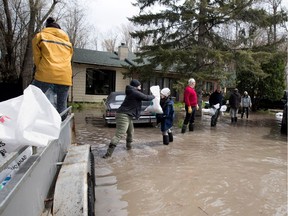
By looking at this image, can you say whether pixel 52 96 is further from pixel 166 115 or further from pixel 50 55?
pixel 166 115

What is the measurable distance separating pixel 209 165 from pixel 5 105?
15.9ft

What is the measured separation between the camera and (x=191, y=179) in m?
5.36

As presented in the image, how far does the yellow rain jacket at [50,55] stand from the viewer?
4.35 meters

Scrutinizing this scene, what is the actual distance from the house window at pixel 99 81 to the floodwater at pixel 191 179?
16.9 m

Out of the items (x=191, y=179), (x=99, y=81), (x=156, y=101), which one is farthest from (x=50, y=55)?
(x=99, y=81)

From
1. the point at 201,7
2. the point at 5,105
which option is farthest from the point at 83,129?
the point at 5,105

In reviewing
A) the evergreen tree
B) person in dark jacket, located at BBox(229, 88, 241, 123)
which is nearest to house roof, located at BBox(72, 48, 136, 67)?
the evergreen tree

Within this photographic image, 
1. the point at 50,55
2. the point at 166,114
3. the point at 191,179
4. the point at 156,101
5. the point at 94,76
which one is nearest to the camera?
the point at 50,55

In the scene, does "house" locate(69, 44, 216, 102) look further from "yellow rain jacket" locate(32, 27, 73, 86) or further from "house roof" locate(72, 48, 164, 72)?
"yellow rain jacket" locate(32, 27, 73, 86)

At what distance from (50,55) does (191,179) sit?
120 inches

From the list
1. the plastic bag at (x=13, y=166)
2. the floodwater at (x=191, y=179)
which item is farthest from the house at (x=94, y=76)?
the plastic bag at (x=13, y=166)

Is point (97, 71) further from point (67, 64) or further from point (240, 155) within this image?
point (67, 64)

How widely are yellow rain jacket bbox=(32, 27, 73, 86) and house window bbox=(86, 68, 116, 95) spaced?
21.1 m

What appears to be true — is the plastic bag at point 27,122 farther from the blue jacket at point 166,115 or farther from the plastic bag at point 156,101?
the blue jacket at point 166,115
